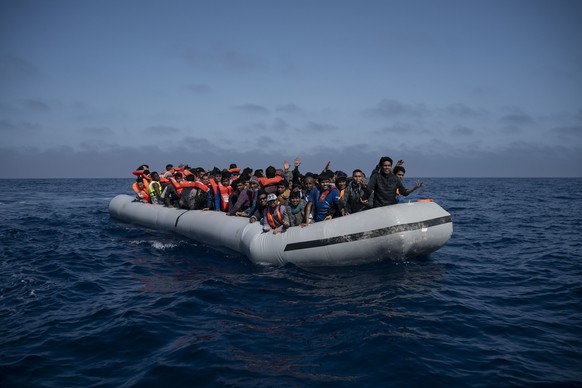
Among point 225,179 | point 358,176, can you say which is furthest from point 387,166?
point 225,179

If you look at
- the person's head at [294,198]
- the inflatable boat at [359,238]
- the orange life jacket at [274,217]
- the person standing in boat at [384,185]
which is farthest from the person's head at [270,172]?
the person standing in boat at [384,185]

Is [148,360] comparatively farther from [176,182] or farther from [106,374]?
[176,182]

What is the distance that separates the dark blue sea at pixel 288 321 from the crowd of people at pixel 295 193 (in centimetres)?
120

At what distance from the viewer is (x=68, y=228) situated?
1529 centimetres

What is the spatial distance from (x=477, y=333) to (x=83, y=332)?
511 cm

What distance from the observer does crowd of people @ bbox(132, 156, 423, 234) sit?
7980 mm

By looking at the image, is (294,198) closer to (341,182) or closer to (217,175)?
(341,182)

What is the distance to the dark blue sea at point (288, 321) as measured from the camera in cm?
410

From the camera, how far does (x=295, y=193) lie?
8.44m

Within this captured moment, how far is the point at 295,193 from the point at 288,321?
3453 mm

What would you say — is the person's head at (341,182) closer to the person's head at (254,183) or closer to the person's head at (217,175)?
the person's head at (254,183)

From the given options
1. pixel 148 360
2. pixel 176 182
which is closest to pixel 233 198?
pixel 176 182

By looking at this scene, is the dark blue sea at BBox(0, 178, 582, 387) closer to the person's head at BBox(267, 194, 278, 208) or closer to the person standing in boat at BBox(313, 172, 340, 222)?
the person standing in boat at BBox(313, 172, 340, 222)

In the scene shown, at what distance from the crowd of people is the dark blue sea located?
1195 mm
